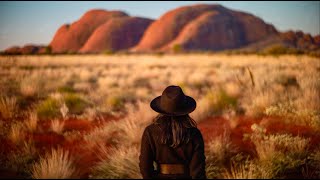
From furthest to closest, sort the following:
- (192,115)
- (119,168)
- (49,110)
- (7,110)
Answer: (49,110) → (7,110) → (192,115) → (119,168)

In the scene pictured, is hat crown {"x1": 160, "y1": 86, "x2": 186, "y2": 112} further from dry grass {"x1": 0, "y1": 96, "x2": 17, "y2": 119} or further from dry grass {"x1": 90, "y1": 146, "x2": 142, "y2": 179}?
dry grass {"x1": 0, "y1": 96, "x2": 17, "y2": 119}

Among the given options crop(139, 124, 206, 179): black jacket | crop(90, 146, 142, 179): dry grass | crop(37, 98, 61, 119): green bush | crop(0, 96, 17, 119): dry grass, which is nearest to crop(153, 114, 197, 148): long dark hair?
crop(139, 124, 206, 179): black jacket

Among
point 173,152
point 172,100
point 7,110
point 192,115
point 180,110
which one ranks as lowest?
point 192,115

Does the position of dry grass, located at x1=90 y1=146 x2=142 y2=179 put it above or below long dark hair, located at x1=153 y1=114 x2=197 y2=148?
below

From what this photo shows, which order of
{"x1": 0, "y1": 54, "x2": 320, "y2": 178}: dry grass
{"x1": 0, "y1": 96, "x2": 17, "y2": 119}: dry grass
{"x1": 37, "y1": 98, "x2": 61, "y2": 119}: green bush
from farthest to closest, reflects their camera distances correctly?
{"x1": 37, "y1": 98, "x2": 61, "y2": 119}: green bush, {"x1": 0, "y1": 96, "x2": 17, "y2": 119}: dry grass, {"x1": 0, "y1": 54, "x2": 320, "y2": 178}: dry grass

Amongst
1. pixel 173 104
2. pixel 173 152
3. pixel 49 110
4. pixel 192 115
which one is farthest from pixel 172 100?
pixel 49 110

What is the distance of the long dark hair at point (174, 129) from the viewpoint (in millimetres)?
2930

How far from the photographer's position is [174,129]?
2986 mm

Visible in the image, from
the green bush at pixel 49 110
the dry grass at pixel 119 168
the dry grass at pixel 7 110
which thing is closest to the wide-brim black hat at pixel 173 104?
the dry grass at pixel 119 168

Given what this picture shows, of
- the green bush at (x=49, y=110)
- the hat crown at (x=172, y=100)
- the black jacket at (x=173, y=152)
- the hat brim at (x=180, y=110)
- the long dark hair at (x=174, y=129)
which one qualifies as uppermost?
the hat crown at (x=172, y=100)

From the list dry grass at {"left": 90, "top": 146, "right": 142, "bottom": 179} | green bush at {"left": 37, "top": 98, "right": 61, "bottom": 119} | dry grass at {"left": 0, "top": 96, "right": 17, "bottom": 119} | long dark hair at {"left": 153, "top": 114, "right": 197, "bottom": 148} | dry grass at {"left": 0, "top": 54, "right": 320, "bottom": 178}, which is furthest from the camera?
green bush at {"left": 37, "top": 98, "right": 61, "bottom": 119}

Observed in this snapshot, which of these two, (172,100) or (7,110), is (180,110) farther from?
(7,110)

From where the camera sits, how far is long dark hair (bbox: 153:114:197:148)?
2930mm

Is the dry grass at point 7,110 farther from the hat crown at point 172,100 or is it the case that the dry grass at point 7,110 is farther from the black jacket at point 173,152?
the hat crown at point 172,100
